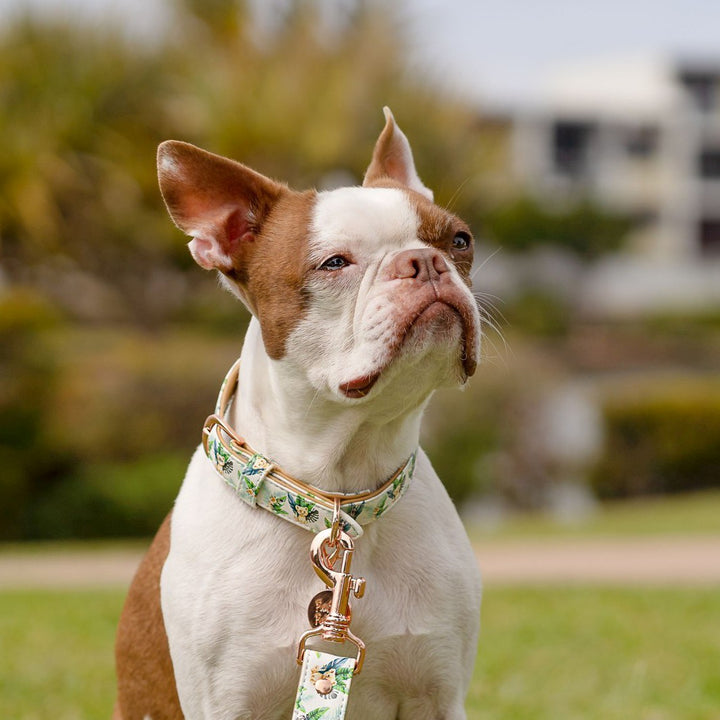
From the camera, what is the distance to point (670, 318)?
37625 mm

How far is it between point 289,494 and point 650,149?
56.0 meters

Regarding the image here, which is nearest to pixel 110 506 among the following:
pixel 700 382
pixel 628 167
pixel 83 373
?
pixel 83 373

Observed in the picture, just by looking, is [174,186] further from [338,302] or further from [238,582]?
[238,582]

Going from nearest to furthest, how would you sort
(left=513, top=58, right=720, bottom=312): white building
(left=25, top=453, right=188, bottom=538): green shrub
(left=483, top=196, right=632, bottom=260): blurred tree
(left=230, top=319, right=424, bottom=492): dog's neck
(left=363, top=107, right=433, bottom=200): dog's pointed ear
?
(left=230, top=319, right=424, bottom=492): dog's neck, (left=363, top=107, right=433, bottom=200): dog's pointed ear, (left=25, top=453, right=188, bottom=538): green shrub, (left=483, top=196, right=632, bottom=260): blurred tree, (left=513, top=58, right=720, bottom=312): white building

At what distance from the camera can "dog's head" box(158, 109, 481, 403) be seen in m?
3.11

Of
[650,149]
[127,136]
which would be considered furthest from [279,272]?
[650,149]

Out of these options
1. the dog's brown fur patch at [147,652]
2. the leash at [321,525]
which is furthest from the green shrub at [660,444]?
the leash at [321,525]

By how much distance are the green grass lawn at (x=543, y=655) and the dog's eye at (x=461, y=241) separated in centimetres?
272

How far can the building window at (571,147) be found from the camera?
54938 millimetres

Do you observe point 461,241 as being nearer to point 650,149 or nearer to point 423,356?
→ point 423,356

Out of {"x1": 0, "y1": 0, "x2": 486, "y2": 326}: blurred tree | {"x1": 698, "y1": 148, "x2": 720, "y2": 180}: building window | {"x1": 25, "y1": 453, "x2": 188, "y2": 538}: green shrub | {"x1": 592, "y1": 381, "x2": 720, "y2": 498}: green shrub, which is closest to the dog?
{"x1": 25, "y1": 453, "x2": 188, "y2": 538}: green shrub

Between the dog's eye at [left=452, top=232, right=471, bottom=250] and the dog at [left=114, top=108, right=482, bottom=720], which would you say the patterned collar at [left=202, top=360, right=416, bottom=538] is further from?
the dog's eye at [left=452, top=232, right=471, bottom=250]

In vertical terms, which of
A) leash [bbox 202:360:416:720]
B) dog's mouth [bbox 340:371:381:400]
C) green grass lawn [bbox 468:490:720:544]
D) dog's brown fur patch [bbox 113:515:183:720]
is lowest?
green grass lawn [bbox 468:490:720:544]

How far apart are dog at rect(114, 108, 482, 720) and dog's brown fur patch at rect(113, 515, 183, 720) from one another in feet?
0.04
